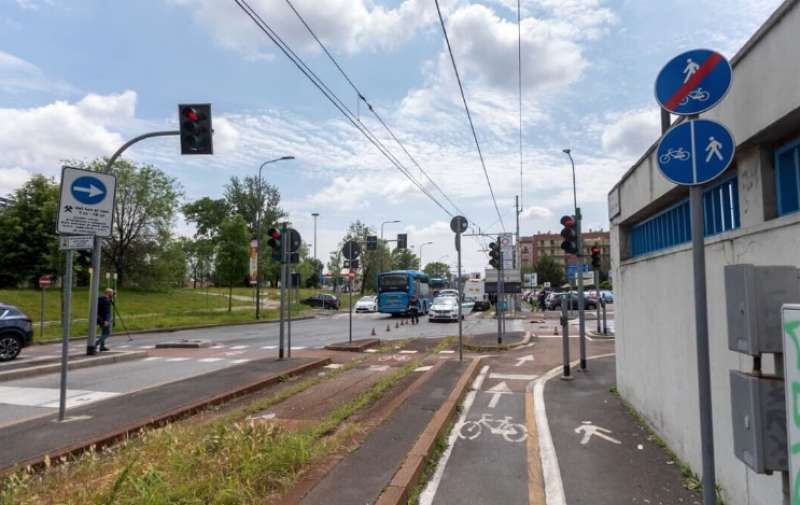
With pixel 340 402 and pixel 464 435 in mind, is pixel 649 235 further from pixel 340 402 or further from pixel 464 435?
pixel 340 402

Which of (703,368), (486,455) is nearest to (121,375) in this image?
(486,455)

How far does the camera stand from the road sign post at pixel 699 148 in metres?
3.03

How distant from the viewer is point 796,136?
3449 mm

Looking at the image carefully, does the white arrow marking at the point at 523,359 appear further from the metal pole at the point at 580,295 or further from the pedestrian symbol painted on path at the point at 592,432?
the pedestrian symbol painted on path at the point at 592,432

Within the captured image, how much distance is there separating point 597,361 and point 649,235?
22.2ft

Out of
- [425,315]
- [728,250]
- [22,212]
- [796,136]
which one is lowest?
[425,315]

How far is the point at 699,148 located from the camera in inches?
Answer: 123

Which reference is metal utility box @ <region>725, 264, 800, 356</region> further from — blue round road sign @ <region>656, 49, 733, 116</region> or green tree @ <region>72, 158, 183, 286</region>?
green tree @ <region>72, 158, 183, 286</region>

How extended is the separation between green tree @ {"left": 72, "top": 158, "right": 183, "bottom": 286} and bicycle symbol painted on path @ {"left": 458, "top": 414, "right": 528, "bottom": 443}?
4835cm

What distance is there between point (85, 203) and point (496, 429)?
20.3 ft

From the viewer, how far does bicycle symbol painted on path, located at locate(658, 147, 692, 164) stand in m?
3.16

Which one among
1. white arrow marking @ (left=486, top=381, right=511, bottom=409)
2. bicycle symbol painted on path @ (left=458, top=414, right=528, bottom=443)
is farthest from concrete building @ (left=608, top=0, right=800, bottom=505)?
white arrow marking @ (left=486, top=381, right=511, bottom=409)

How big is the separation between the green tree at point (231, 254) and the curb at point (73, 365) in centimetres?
1996

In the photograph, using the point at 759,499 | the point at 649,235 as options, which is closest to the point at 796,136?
the point at 759,499
